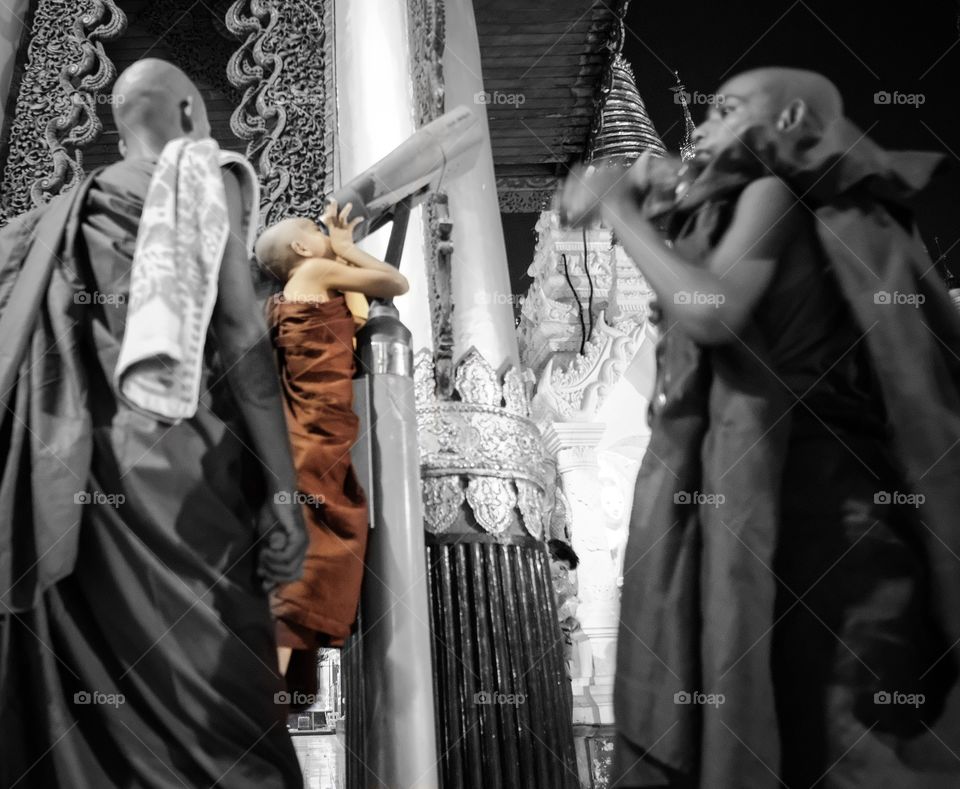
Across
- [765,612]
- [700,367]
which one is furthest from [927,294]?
[765,612]

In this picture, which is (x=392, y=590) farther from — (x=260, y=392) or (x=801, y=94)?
(x=801, y=94)

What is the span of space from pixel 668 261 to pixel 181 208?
103 centimetres

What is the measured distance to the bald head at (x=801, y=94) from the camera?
78cm

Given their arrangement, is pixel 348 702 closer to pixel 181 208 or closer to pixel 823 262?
pixel 181 208

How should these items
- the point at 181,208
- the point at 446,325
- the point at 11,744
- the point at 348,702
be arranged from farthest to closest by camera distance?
1. the point at 446,325
2. the point at 348,702
3. the point at 181,208
4. the point at 11,744

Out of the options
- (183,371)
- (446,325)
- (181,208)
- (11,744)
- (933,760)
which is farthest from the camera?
(446,325)

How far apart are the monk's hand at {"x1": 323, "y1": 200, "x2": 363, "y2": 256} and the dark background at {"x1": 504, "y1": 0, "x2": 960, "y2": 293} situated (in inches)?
29.4

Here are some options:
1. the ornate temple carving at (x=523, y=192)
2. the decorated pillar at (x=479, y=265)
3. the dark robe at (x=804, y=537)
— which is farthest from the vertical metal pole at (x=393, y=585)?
the ornate temple carving at (x=523, y=192)

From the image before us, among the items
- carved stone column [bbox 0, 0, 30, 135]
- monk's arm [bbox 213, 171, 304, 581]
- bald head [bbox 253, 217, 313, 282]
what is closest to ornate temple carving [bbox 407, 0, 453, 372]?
bald head [bbox 253, 217, 313, 282]

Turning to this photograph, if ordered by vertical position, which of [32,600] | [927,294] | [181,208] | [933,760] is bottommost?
[933,760]

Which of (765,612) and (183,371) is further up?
(183,371)

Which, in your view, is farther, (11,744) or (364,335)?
(364,335)

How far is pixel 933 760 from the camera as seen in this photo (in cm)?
66

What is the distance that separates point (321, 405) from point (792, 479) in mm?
1056
